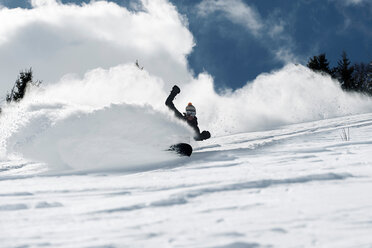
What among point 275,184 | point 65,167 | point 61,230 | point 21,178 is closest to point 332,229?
point 275,184

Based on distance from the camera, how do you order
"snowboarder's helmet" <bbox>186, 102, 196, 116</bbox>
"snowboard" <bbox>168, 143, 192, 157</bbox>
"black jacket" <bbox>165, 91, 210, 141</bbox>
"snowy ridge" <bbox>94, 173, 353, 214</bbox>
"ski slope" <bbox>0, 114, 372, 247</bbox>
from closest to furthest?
"ski slope" <bbox>0, 114, 372, 247</bbox> < "snowy ridge" <bbox>94, 173, 353, 214</bbox> < "snowboard" <bbox>168, 143, 192, 157</bbox> < "black jacket" <bbox>165, 91, 210, 141</bbox> < "snowboarder's helmet" <bbox>186, 102, 196, 116</bbox>

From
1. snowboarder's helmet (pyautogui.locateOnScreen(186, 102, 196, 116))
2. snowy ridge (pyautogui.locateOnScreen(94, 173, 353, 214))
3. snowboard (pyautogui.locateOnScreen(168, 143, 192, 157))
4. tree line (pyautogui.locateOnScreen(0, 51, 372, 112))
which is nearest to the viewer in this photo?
snowy ridge (pyautogui.locateOnScreen(94, 173, 353, 214))

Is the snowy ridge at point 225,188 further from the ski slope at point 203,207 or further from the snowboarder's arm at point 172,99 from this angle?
the snowboarder's arm at point 172,99

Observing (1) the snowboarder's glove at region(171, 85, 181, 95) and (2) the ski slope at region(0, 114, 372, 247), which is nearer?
(2) the ski slope at region(0, 114, 372, 247)

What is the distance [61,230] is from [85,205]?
2.24 ft

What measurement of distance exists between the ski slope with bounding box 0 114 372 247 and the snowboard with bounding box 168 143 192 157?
5.40ft

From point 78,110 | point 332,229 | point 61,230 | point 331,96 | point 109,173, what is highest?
point 331,96

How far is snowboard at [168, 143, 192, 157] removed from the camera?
6410mm

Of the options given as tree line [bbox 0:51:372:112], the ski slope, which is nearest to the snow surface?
the ski slope

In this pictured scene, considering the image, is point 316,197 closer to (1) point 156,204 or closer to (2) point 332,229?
(2) point 332,229

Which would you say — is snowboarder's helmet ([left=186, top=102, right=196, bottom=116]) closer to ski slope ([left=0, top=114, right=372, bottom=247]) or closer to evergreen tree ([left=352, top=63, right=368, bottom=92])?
ski slope ([left=0, top=114, right=372, bottom=247])

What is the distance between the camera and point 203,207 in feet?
9.38

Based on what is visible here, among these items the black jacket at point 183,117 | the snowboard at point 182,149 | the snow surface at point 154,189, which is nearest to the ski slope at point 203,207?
the snow surface at point 154,189

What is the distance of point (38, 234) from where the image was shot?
2.45m
